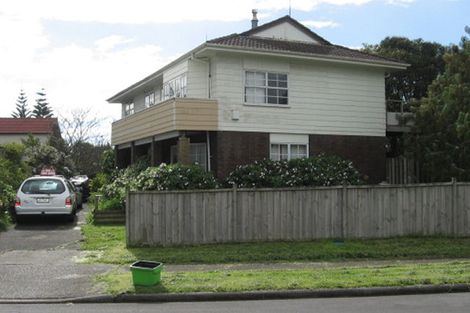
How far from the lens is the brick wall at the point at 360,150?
74.0 ft

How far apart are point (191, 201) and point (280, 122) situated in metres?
8.24

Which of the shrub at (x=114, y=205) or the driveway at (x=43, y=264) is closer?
the driveway at (x=43, y=264)

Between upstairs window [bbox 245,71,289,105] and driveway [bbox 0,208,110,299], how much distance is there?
7770mm

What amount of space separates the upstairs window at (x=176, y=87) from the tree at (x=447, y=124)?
30.0 feet

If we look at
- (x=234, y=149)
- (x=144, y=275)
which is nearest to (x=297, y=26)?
(x=234, y=149)

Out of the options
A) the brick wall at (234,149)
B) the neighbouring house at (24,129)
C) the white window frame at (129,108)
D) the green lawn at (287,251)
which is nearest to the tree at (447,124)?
the brick wall at (234,149)

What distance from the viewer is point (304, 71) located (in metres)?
22.5

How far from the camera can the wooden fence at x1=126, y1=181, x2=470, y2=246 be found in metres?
14.2

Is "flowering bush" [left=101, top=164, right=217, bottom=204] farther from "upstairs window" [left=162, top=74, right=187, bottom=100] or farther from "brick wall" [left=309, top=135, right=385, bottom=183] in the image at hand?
"brick wall" [left=309, top=135, right=385, bottom=183]

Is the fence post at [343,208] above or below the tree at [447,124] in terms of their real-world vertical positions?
below

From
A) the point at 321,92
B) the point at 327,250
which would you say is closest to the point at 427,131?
the point at 321,92

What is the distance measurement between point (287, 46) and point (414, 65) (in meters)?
17.8

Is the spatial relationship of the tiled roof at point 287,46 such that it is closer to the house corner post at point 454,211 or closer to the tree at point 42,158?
the house corner post at point 454,211

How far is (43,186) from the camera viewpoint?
1833 cm
